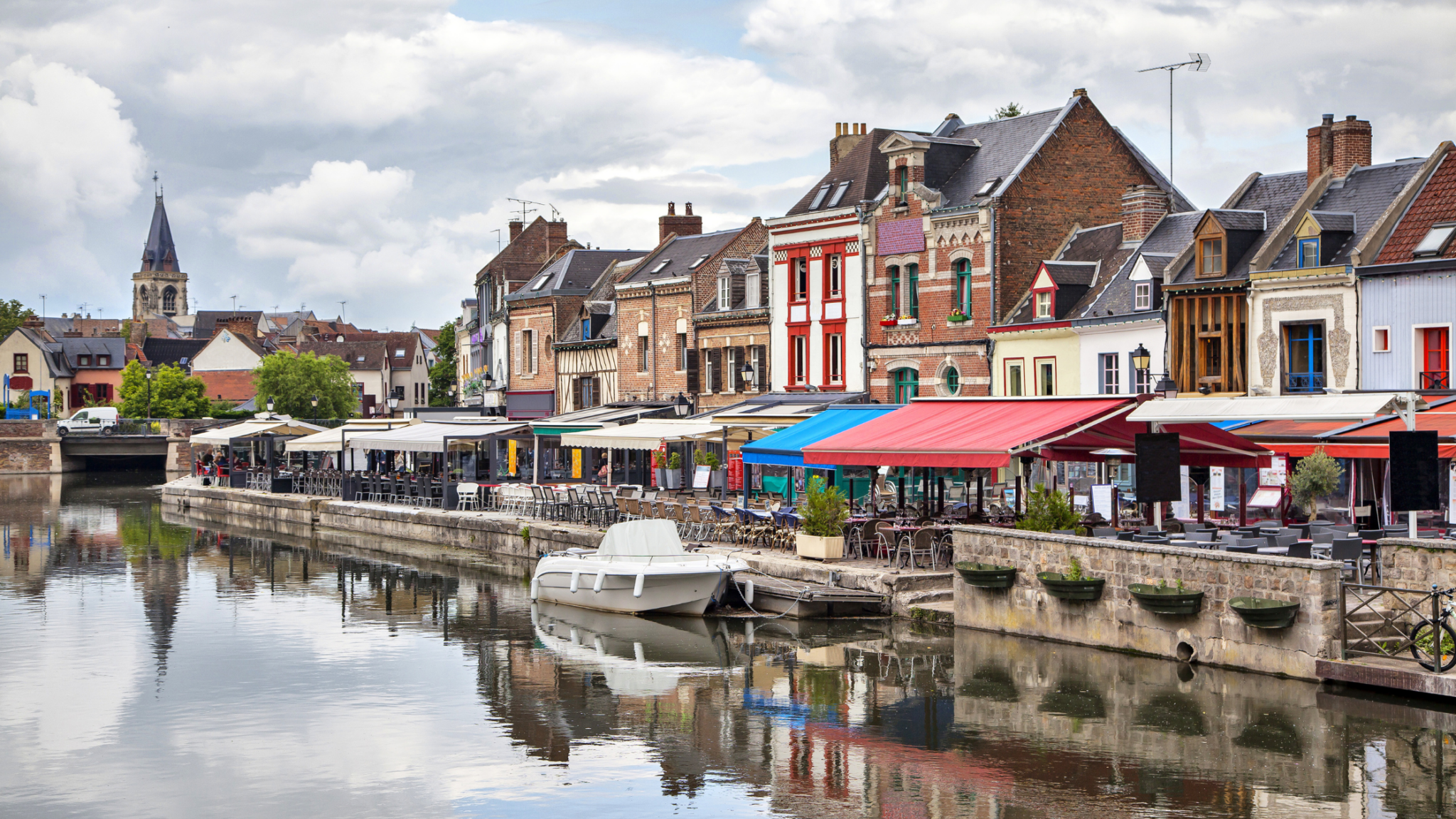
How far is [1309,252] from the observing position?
90.9 ft

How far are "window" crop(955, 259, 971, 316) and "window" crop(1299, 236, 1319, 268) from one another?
882 centimetres

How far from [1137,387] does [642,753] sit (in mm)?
18242

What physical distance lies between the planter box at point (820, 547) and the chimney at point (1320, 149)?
45.9ft

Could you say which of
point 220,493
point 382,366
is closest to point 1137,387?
point 220,493

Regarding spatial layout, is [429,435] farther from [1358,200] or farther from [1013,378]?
[1358,200]

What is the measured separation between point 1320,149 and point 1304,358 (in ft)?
16.7

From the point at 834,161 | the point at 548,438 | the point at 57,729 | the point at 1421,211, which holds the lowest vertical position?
the point at 57,729

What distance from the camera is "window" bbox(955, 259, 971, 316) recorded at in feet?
115

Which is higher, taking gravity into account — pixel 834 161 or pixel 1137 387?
pixel 834 161

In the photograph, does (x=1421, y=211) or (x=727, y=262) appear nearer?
(x=1421, y=211)

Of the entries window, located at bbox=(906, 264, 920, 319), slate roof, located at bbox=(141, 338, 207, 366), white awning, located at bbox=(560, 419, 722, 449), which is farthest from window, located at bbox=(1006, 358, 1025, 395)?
slate roof, located at bbox=(141, 338, 207, 366)

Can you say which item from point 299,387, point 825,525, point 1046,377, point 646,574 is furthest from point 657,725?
point 299,387

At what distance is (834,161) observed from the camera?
44188 mm

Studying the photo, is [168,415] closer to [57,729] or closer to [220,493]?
[220,493]
